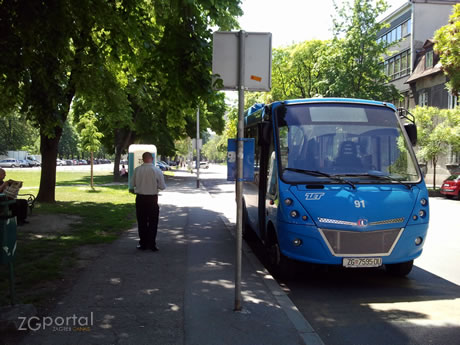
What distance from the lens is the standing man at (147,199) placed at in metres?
7.73

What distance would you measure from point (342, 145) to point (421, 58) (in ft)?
118

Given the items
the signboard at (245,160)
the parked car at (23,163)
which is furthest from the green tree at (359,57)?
the parked car at (23,163)

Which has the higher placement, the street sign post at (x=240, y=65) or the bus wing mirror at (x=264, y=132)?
the street sign post at (x=240, y=65)

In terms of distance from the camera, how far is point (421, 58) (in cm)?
3759

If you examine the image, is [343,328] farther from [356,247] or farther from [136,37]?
[136,37]

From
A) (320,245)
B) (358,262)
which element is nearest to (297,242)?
(320,245)

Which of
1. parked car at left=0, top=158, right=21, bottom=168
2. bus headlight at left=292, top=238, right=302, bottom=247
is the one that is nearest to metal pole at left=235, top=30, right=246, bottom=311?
bus headlight at left=292, top=238, right=302, bottom=247

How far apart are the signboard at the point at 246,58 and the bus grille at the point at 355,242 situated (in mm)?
2117

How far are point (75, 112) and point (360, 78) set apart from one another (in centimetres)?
2039

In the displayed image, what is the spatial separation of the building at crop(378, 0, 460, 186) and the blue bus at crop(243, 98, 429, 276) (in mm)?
30134

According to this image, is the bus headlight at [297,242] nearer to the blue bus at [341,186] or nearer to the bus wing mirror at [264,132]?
the blue bus at [341,186]

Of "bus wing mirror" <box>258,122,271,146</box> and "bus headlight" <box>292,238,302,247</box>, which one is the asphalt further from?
"bus wing mirror" <box>258,122,271,146</box>

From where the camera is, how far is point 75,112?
1243 inches

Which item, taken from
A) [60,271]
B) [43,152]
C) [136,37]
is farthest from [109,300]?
[43,152]
